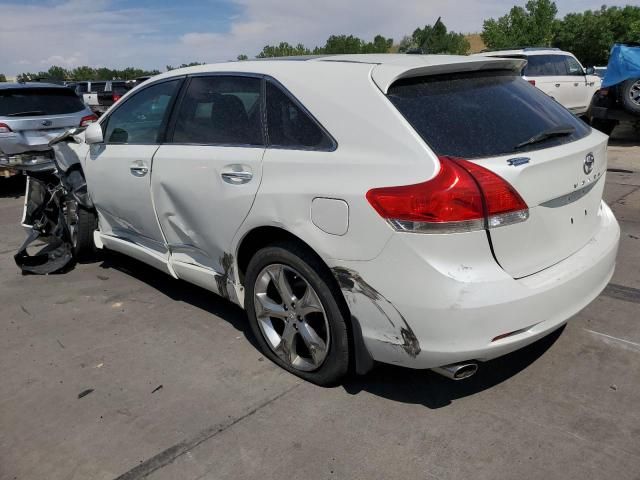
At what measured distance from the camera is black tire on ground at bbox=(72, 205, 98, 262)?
4.98 m

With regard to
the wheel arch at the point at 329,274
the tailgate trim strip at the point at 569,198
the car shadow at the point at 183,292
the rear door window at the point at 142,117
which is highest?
the rear door window at the point at 142,117

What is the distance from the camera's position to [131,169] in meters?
3.97

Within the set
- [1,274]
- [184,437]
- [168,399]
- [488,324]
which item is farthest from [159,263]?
[488,324]

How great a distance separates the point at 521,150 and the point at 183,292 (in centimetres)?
287

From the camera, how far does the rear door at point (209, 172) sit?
3.12m

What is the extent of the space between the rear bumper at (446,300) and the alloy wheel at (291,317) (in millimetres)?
353

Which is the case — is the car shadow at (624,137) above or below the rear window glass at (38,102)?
below

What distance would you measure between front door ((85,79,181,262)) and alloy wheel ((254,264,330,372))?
3.72ft

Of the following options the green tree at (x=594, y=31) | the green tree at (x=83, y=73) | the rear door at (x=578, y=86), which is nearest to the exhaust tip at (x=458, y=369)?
the rear door at (x=578, y=86)

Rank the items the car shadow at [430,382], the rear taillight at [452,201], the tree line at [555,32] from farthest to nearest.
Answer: the tree line at [555,32] → the car shadow at [430,382] → the rear taillight at [452,201]

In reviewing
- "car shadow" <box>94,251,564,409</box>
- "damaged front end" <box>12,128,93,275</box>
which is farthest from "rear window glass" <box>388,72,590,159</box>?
"damaged front end" <box>12,128,93,275</box>

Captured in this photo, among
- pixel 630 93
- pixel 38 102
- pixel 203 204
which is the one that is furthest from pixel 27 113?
pixel 630 93

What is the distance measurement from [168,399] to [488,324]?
1.71 metres

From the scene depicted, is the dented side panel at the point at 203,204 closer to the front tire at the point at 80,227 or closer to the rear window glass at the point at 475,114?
the rear window glass at the point at 475,114
